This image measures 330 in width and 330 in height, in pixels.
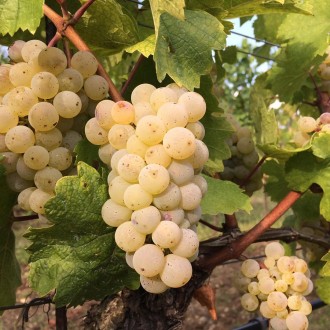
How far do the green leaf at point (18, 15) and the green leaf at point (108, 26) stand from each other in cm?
10

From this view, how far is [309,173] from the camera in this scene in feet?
3.24

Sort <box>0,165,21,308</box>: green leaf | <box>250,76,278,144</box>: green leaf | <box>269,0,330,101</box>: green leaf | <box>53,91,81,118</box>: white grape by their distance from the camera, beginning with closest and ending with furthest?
<box>53,91,81,118</box>: white grape → <box>0,165,21,308</box>: green leaf → <box>269,0,330,101</box>: green leaf → <box>250,76,278,144</box>: green leaf

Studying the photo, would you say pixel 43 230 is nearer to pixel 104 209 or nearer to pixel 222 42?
pixel 104 209

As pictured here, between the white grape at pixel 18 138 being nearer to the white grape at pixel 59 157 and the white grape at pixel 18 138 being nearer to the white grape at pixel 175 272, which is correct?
the white grape at pixel 59 157

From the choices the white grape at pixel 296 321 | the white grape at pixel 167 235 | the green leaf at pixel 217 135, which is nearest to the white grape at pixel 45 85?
the white grape at pixel 167 235

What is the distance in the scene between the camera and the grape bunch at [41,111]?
64 cm

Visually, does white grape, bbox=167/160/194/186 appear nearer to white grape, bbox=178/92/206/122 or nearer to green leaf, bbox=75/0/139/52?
white grape, bbox=178/92/206/122

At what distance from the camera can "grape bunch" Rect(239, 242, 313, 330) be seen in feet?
3.09

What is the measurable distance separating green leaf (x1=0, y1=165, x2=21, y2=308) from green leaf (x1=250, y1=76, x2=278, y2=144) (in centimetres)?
66

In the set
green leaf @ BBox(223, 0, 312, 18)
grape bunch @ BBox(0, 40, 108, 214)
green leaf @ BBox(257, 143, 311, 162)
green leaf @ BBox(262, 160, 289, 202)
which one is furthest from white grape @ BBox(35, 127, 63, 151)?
green leaf @ BBox(262, 160, 289, 202)

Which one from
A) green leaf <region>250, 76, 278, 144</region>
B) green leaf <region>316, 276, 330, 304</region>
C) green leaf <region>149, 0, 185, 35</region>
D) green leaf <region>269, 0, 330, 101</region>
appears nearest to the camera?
green leaf <region>149, 0, 185, 35</region>

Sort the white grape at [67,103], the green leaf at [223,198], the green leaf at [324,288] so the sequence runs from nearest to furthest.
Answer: the white grape at [67,103] < the green leaf at [223,198] < the green leaf at [324,288]

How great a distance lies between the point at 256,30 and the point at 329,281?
2.77 ft

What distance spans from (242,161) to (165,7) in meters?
0.74
